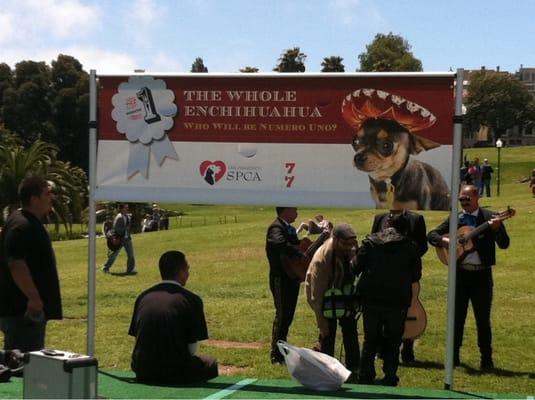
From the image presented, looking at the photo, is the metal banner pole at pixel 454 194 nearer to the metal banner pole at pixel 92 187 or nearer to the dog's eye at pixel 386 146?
the dog's eye at pixel 386 146

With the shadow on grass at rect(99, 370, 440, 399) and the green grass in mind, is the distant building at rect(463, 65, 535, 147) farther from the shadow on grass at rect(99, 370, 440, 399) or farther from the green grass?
the shadow on grass at rect(99, 370, 440, 399)

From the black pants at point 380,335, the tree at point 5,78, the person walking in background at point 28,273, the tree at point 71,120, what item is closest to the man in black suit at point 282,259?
the black pants at point 380,335

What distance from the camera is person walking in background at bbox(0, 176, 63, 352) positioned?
A: 22.1ft

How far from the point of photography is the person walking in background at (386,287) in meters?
7.46

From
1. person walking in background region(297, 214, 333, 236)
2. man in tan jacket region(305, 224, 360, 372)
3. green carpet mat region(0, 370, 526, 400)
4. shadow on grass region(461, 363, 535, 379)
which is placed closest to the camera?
green carpet mat region(0, 370, 526, 400)

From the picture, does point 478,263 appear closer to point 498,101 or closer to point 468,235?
point 468,235

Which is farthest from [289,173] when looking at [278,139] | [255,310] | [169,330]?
[255,310]

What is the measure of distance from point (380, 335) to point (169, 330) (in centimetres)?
215

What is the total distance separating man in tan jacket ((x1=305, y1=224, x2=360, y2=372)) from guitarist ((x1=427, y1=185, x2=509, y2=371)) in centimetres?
138

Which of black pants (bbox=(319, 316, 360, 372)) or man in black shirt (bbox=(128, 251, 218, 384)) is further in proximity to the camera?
black pants (bbox=(319, 316, 360, 372))

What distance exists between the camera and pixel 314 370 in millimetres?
7078

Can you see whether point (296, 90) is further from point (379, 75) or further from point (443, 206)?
point (443, 206)

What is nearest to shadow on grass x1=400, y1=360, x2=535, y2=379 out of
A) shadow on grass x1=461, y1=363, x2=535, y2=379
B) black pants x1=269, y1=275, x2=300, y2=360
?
shadow on grass x1=461, y1=363, x2=535, y2=379

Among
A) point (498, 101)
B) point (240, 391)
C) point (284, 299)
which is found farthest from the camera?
point (498, 101)
